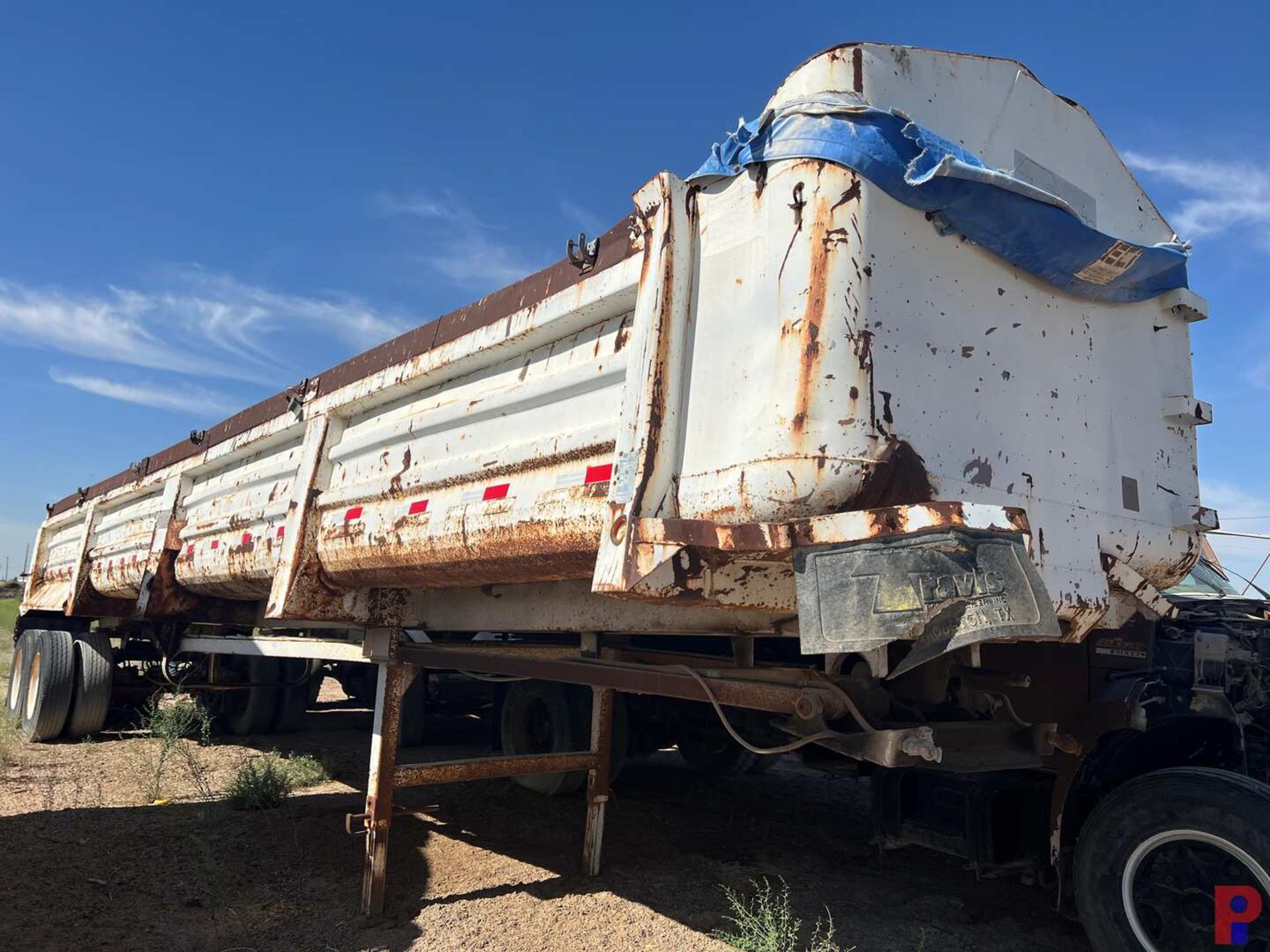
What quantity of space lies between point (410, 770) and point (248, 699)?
5.38m

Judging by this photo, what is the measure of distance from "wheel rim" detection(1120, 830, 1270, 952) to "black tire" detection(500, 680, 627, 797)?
3.20m

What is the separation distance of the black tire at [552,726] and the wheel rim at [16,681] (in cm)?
600

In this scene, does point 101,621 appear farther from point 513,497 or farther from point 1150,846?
point 1150,846

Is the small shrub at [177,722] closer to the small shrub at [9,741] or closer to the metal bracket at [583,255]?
the small shrub at [9,741]

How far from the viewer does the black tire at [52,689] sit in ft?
27.1

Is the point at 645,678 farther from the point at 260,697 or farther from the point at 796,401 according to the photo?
the point at 260,697

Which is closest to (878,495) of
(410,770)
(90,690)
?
(410,770)

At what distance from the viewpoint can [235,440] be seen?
573cm

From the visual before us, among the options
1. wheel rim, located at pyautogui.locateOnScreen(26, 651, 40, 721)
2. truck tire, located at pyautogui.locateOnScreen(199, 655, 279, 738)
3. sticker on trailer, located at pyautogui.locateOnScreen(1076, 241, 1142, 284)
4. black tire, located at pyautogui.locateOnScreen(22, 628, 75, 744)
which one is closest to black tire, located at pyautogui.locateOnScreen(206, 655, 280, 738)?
truck tire, located at pyautogui.locateOnScreen(199, 655, 279, 738)

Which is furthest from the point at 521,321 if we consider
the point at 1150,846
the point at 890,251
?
the point at 1150,846

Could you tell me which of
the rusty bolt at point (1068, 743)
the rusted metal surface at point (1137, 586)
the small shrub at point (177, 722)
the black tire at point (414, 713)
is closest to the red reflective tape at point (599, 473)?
the rusted metal surface at point (1137, 586)

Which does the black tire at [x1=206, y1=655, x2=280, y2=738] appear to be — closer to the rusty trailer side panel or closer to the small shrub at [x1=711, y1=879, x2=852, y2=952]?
the rusty trailer side panel

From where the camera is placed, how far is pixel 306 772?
6.66 meters

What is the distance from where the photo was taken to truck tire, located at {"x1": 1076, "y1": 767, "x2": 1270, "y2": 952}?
258cm
